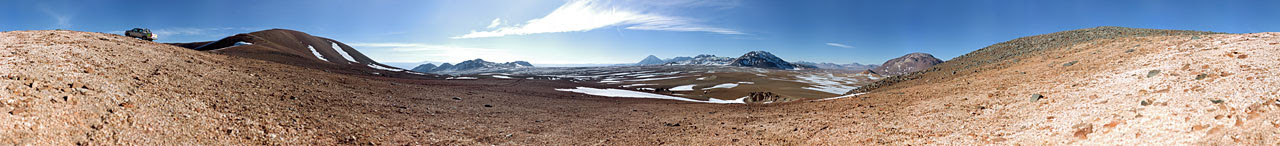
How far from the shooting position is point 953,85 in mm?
18469

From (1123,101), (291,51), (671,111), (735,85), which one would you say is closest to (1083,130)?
(1123,101)

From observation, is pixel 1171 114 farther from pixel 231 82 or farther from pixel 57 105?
pixel 231 82

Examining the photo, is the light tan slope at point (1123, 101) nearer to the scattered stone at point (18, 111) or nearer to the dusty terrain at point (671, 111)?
the dusty terrain at point (671, 111)

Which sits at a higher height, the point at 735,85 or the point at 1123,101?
the point at 1123,101

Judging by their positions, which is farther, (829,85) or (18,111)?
(829,85)

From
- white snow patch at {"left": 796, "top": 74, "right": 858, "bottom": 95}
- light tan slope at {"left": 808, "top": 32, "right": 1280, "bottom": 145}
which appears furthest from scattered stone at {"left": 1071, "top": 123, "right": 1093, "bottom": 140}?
white snow patch at {"left": 796, "top": 74, "right": 858, "bottom": 95}

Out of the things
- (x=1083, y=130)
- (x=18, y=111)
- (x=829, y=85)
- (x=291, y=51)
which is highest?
(x=291, y=51)

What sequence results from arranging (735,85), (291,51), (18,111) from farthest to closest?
1. (735,85)
2. (291,51)
3. (18,111)

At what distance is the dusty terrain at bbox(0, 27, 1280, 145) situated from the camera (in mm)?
8352

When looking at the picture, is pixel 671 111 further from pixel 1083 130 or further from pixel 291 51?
pixel 291 51

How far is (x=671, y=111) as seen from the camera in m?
18.1

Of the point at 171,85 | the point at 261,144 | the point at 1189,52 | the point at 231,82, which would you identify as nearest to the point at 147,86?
the point at 171,85

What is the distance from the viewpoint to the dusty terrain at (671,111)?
8.35 metres

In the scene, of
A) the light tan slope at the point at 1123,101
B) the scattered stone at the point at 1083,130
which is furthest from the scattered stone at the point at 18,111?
the scattered stone at the point at 1083,130
